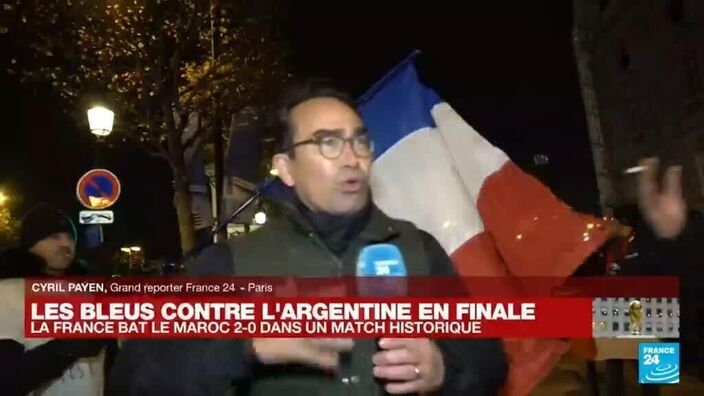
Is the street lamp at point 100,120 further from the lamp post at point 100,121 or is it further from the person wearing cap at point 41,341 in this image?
the person wearing cap at point 41,341

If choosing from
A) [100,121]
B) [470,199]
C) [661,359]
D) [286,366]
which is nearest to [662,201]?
[470,199]

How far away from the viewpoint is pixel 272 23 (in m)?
16.1

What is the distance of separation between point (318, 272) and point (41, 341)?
3.75ft

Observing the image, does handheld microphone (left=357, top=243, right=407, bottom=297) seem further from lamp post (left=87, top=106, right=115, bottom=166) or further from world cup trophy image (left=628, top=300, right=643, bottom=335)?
lamp post (left=87, top=106, right=115, bottom=166)

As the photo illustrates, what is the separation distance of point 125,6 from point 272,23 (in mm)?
2367

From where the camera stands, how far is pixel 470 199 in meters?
3.04

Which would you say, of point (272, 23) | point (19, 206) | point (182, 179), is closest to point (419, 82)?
point (182, 179)

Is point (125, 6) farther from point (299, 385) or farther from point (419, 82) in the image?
point (299, 385)

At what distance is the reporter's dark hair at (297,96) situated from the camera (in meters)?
2.40

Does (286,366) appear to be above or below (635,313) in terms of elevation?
below

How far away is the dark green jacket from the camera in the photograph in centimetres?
219

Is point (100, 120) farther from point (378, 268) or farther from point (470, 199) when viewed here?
point (378, 268)

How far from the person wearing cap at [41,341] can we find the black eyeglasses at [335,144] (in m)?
0.95

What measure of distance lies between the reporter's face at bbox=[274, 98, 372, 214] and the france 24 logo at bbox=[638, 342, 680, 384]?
5.01ft
